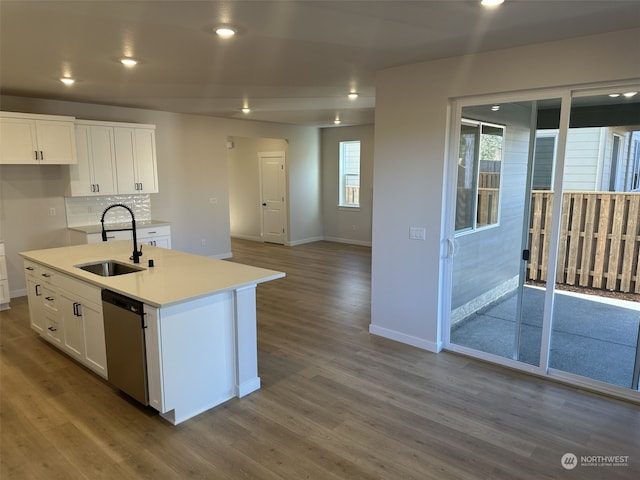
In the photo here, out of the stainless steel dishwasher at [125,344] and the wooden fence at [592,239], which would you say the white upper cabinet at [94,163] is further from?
the wooden fence at [592,239]

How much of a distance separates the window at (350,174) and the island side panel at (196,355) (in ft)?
21.9

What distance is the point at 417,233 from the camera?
387 centimetres

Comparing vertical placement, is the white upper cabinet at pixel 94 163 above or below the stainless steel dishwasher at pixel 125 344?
above

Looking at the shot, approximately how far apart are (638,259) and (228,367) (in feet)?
10.2

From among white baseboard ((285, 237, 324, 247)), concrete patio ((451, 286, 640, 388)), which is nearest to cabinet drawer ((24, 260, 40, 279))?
concrete patio ((451, 286, 640, 388))

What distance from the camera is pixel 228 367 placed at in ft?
10.1

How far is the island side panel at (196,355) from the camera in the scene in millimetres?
2729

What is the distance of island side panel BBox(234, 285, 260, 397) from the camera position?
10.1ft

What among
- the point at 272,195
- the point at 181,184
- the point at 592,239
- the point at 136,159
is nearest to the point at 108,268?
the point at 136,159

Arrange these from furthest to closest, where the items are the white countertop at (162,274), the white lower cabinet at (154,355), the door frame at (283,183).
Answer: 1. the door frame at (283,183)
2. the white countertop at (162,274)
3. the white lower cabinet at (154,355)

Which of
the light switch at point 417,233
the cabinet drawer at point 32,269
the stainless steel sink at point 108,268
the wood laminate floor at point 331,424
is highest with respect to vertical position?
the light switch at point 417,233

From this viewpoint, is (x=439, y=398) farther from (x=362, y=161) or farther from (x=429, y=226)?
(x=362, y=161)

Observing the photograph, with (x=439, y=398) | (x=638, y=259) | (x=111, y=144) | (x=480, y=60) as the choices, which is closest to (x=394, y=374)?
(x=439, y=398)

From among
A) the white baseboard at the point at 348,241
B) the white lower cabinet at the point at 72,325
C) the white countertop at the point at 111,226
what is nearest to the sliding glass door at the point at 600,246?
the white lower cabinet at the point at 72,325
